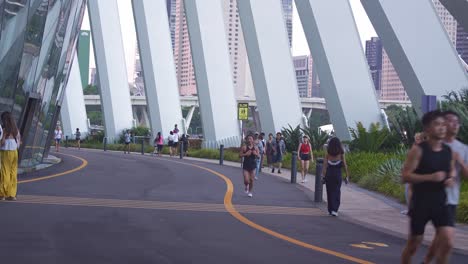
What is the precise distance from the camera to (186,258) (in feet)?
30.0

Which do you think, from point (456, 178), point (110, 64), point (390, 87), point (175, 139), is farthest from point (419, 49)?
point (390, 87)

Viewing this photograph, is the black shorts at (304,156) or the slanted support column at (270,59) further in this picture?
the slanted support column at (270,59)

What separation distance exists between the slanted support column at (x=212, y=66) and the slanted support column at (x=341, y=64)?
550 inches

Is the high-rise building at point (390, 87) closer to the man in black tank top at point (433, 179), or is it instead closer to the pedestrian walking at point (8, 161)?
the pedestrian walking at point (8, 161)

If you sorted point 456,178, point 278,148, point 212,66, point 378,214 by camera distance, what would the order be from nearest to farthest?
point 456,178
point 378,214
point 278,148
point 212,66

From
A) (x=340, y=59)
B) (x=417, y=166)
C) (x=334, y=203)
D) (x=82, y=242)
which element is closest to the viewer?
(x=417, y=166)

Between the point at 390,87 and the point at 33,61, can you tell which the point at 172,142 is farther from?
the point at 390,87

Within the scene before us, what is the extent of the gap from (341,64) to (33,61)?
12.6 m

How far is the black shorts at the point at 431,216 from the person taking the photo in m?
7.72

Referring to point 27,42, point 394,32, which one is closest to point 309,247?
point 27,42

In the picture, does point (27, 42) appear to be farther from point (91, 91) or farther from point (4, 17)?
point (91, 91)

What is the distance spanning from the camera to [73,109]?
66562 mm

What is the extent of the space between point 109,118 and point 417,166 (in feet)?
172

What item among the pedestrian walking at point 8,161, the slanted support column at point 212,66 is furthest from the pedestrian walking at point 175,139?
the pedestrian walking at point 8,161
